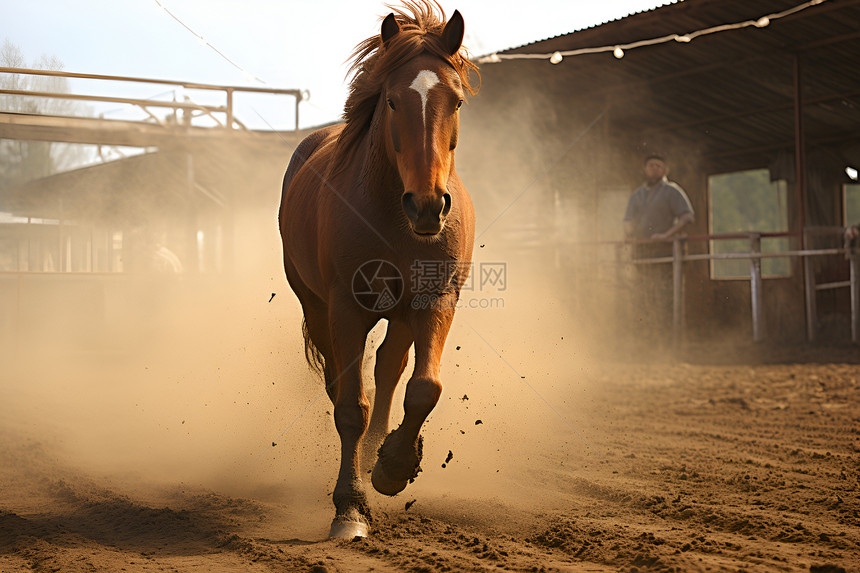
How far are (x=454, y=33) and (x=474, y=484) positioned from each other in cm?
219

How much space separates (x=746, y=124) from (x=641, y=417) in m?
9.42

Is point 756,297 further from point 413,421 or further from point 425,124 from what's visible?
point 425,124

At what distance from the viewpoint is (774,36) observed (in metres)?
9.27

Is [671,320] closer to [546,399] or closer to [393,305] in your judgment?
[546,399]

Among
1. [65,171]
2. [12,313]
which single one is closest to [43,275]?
[12,313]

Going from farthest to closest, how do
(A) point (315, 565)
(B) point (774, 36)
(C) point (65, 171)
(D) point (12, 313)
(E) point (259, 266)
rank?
(C) point (65, 171) < (E) point (259, 266) < (D) point (12, 313) < (B) point (774, 36) < (A) point (315, 565)

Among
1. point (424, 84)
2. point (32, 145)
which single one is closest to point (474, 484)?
point (424, 84)

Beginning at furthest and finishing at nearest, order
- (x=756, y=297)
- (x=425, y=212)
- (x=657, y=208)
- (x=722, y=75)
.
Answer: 1. (x=722, y=75)
2. (x=657, y=208)
3. (x=756, y=297)
4. (x=425, y=212)

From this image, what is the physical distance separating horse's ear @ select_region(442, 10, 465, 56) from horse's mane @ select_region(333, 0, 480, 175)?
28mm

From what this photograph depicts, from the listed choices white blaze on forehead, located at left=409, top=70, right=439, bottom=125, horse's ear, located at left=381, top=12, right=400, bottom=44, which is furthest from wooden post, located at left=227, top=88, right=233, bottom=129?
white blaze on forehead, located at left=409, top=70, right=439, bottom=125

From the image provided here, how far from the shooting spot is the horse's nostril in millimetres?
2537

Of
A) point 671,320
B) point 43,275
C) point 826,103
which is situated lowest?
point 671,320

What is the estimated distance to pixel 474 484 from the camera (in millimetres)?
3717

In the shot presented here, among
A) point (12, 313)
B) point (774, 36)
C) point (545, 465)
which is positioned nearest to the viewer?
point (545, 465)
